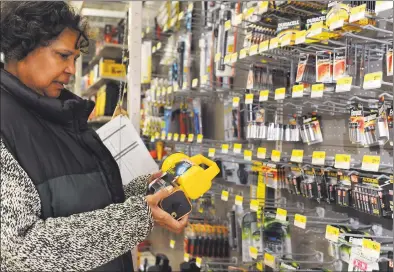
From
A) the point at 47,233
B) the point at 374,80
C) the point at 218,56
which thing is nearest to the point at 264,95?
the point at 218,56

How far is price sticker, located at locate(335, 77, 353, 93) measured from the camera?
6.20 feet

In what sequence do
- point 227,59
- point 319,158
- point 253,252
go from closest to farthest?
point 319,158 < point 253,252 < point 227,59

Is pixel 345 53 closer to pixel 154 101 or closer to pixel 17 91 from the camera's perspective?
pixel 17 91

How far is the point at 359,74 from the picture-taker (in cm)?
213

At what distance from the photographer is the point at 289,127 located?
2.54 metres

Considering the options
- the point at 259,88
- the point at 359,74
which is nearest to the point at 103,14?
the point at 259,88

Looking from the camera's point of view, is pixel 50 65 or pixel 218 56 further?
pixel 218 56

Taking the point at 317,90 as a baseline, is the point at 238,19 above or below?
above

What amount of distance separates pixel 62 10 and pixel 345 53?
3.89ft

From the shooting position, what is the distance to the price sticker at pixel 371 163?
1.77 metres

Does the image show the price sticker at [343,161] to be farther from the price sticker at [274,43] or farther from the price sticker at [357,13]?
the price sticker at [274,43]

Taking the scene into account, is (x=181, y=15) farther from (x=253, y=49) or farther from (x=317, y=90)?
(x=317, y=90)

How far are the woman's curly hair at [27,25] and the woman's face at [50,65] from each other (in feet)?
0.06

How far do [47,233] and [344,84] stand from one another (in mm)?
1258
